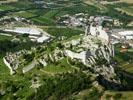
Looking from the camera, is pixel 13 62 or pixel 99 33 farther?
pixel 99 33

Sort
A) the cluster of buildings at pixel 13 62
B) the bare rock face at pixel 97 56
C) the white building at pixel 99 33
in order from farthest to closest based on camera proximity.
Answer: the white building at pixel 99 33, the cluster of buildings at pixel 13 62, the bare rock face at pixel 97 56

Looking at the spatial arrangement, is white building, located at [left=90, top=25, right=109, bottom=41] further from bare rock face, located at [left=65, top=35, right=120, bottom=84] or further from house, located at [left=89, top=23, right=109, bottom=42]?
bare rock face, located at [left=65, top=35, right=120, bottom=84]

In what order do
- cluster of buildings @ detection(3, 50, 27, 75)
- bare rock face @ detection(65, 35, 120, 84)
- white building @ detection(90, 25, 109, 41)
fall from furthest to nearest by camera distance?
→ white building @ detection(90, 25, 109, 41), cluster of buildings @ detection(3, 50, 27, 75), bare rock face @ detection(65, 35, 120, 84)

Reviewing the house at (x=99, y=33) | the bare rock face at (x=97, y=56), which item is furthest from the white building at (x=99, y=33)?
the bare rock face at (x=97, y=56)

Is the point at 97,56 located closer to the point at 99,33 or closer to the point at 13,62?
the point at 99,33

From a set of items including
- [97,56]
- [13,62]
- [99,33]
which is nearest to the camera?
[97,56]

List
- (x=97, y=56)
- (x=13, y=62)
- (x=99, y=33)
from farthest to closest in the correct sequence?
(x=99, y=33)
(x=13, y=62)
(x=97, y=56)

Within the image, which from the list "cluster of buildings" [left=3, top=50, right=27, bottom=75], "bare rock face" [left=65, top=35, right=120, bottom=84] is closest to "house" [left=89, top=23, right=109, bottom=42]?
"bare rock face" [left=65, top=35, right=120, bottom=84]

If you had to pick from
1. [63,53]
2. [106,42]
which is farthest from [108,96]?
[106,42]

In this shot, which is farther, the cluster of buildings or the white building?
the white building

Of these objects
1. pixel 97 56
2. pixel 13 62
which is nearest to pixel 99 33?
pixel 97 56

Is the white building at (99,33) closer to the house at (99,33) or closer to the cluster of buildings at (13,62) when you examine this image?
the house at (99,33)
